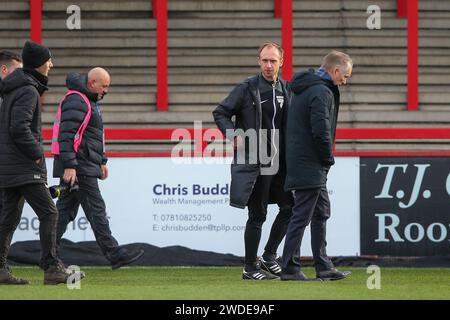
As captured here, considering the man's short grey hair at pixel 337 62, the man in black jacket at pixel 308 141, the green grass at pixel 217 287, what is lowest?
the green grass at pixel 217 287

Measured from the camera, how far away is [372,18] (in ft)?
54.3

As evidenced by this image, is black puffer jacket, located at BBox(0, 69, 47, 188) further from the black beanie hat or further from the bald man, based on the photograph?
the bald man

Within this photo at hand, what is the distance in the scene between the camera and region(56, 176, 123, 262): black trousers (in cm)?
1061

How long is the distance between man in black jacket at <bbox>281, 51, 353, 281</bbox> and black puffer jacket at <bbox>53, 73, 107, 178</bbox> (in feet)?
6.39

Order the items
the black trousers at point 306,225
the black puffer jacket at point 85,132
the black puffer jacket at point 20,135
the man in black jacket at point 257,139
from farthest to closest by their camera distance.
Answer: the black puffer jacket at point 85,132, the man in black jacket at point 257,139, the black trousers at point 306,225, the black puffer jacket at point 20,135

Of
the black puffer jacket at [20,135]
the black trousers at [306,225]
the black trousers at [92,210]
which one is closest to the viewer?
the black puffer jacket at [20,135]

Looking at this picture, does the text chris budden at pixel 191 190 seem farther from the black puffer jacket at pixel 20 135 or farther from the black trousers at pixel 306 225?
the black puffer jacket at pixel 20 135

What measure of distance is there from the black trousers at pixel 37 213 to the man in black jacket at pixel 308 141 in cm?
166

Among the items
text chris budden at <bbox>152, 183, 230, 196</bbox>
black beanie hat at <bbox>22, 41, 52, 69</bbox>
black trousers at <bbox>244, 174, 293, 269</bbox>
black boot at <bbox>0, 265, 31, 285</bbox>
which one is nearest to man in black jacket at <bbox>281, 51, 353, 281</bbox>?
black trousers at <bbox>244, 174, 293, 269</bbox>

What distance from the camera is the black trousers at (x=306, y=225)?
920 centimetres

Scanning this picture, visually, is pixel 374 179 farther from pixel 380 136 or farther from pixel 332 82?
pixel 332 82

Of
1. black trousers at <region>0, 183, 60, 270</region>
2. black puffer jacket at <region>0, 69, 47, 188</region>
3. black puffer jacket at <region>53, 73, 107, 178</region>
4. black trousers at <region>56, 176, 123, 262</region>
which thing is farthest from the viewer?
black trousers at <region>56, 176, 123, 262</region>

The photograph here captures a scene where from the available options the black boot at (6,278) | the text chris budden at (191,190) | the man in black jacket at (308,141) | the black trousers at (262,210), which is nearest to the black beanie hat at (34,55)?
the black boot at (6,278)

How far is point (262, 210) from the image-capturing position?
9891 mm
